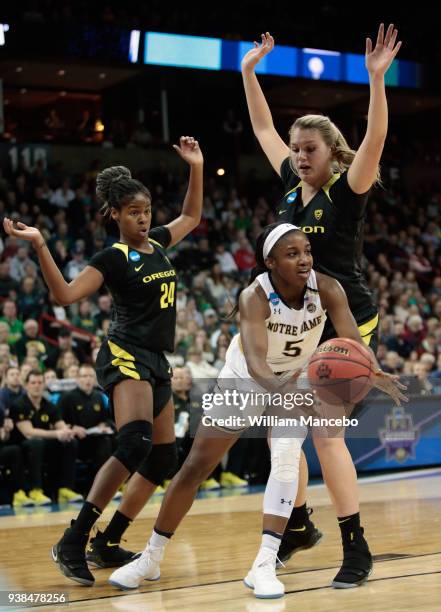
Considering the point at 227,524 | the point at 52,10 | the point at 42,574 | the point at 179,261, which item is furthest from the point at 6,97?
the point at 42,574

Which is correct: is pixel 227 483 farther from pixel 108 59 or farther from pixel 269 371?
pixel 108 59

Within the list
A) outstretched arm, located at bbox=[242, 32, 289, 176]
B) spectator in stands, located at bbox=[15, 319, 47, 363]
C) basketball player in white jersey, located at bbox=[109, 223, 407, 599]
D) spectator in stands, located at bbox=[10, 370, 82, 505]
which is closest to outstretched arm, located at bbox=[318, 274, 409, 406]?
basketball player in white jersey, located at bbox=[109, 223, 407, 599]

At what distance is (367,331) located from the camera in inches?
185

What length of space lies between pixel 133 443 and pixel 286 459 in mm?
873

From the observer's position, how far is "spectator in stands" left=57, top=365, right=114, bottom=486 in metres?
9.77

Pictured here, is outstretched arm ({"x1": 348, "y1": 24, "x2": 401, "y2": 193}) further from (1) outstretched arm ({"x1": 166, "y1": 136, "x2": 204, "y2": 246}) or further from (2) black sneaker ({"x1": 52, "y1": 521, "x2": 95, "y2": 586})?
(2) black sneaker ({"x1": 52, "y1": 521, "x2": 95, "y2": 586})

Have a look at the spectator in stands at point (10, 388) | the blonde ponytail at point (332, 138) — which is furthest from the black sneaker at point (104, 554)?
the spectator in stands at point (10, 388)

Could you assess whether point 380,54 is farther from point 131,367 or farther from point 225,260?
point 225,260

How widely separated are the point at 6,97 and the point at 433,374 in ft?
39.5

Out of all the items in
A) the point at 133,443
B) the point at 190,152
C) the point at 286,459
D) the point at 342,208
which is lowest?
the point at 133,443

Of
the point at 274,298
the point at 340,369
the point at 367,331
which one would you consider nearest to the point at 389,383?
the point at 340,369

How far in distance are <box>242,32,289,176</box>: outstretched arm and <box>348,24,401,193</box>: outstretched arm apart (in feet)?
2.54

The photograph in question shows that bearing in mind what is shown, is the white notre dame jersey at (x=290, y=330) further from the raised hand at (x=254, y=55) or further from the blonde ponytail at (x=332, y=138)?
the raised hand at (x=254, y=55)

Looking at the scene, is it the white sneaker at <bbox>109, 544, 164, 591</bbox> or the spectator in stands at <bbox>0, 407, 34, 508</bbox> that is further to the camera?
the spectator in stands at <bbox>0, 407, 34, 508</bbox>
